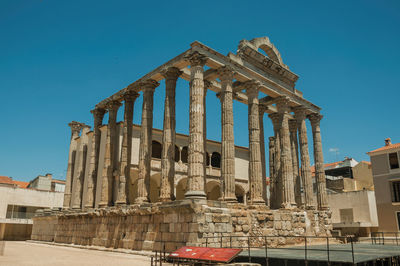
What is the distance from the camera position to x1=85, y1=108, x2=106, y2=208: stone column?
22.8m

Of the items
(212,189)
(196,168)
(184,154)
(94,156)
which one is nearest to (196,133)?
(196,168)

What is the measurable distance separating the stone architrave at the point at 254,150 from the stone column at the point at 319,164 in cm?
628

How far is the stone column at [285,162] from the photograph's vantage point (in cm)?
1969

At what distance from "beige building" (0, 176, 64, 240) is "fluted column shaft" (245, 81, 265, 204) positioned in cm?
2841

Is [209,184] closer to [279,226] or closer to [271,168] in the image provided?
[271,168]

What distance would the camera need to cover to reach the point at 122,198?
19.5 m

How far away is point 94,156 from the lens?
2372cm

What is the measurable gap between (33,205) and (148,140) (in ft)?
82.9

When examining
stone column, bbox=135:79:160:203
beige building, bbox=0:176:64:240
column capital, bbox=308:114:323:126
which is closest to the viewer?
stone column, bbox=135:79:160:203

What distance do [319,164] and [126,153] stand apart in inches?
513

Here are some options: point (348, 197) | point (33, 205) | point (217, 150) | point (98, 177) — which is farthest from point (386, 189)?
point (33, 205)

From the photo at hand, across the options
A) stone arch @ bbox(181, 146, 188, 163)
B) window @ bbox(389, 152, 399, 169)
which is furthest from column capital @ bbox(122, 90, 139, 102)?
window @ bbox(389, 152, 399, 169)

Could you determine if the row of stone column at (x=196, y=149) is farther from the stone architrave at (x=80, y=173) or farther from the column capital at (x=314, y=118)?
the column capital at (x=314, y=118)

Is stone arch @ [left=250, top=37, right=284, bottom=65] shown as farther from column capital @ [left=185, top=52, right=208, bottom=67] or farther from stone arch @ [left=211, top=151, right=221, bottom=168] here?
stone arch @ [left=211, top=151, right=221, bottom=168]
